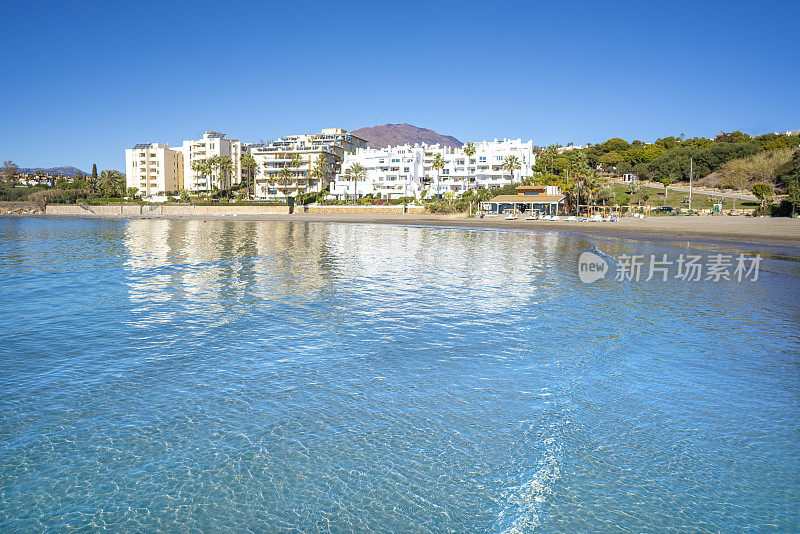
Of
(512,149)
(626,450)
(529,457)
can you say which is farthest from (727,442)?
(512,149)

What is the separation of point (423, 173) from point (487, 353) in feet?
389

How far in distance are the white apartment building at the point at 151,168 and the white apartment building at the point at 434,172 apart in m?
53.3

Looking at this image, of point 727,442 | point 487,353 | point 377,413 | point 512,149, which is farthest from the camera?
point 512,149

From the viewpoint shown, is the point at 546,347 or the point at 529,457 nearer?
the point at 529,457

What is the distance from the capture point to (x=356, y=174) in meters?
121

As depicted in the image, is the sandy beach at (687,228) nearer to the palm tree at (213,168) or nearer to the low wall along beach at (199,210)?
the low wall along beach at (199,210)

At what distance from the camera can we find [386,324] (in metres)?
16.0

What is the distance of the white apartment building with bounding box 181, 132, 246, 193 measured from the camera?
464 feet

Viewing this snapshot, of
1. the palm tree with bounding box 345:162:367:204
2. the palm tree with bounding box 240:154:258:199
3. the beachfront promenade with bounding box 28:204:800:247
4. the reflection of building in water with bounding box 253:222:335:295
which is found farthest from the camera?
the palm tree with bounding box 240:154:258:199

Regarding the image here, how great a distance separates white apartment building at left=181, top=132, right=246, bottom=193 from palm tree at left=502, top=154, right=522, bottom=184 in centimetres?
6835

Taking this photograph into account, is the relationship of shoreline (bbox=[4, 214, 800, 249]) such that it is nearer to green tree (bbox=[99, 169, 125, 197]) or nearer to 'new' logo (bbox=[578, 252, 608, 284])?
'new' logo (bbox=[578, 252, 608, 284])

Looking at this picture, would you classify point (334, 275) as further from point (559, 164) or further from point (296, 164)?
point (296, 164)

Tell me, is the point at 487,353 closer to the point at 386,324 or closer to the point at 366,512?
the point at 386,324

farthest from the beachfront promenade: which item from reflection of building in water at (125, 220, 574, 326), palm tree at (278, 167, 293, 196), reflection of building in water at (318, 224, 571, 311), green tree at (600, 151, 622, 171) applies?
green tree at (600, 151, 622, 171)
